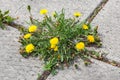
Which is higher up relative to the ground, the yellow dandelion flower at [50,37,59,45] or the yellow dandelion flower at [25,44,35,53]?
the yellow dandelion flower at [50,37,59,45]

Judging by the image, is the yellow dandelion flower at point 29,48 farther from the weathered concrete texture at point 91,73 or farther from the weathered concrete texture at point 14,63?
the weathered concrete texture at point 91,73

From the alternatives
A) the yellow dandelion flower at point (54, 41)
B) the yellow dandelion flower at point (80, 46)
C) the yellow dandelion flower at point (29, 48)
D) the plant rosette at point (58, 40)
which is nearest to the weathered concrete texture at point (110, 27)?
the plant rosette at point (58, 40)

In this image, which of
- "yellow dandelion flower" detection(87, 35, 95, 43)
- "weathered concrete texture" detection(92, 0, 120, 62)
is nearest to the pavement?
"weathered concrete texture" detection(92, 0, 120, 62)

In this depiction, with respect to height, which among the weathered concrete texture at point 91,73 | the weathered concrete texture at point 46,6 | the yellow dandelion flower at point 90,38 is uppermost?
the weathered concrete texture at point 46,6

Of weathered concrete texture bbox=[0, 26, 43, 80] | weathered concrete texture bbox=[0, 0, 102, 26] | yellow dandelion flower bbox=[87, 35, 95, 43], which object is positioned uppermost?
weathered concrete texture bbox=[0, 0, 102, 26]

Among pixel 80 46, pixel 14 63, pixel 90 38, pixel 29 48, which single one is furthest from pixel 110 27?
pixel 14 63

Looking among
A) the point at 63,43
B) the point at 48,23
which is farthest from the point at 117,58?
the point at 48,23

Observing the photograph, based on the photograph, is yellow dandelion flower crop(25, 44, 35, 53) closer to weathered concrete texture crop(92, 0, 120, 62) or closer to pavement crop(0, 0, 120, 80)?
pavement crop(0, 0, 120, 80)

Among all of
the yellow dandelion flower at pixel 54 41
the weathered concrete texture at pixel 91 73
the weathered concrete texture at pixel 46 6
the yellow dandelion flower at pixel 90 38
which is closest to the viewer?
the weathered concrete texture at pixel 91 73
